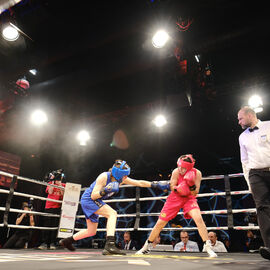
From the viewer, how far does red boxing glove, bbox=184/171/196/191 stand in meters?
3.10

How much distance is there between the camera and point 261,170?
2.45m

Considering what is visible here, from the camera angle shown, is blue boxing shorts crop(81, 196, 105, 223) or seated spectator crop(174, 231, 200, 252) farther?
seated spectator crop(174, 231, 200, 252)

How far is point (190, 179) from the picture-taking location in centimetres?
312

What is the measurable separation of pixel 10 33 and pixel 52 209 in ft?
12.5

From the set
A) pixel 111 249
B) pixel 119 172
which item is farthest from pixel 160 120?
pixel 111 249

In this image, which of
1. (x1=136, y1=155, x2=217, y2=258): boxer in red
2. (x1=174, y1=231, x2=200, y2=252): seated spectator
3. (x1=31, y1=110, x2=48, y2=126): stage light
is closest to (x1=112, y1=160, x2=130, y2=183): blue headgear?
(x1=136, y1=155, x2=217, y2=258): boxer in red

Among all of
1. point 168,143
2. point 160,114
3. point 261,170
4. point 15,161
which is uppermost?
point 160,114

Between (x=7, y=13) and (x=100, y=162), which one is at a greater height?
(x=7, y=13)

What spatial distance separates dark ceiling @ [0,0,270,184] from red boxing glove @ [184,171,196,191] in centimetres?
281

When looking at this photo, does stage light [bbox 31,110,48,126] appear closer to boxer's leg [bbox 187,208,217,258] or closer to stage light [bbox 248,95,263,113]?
boxer's leg [bbox 187,208,217,258]

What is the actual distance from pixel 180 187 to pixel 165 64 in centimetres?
340

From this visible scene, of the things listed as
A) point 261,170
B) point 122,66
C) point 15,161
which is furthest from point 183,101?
point 15,161

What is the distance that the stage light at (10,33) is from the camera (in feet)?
16.8

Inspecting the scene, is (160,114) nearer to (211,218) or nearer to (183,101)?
(183,101)
